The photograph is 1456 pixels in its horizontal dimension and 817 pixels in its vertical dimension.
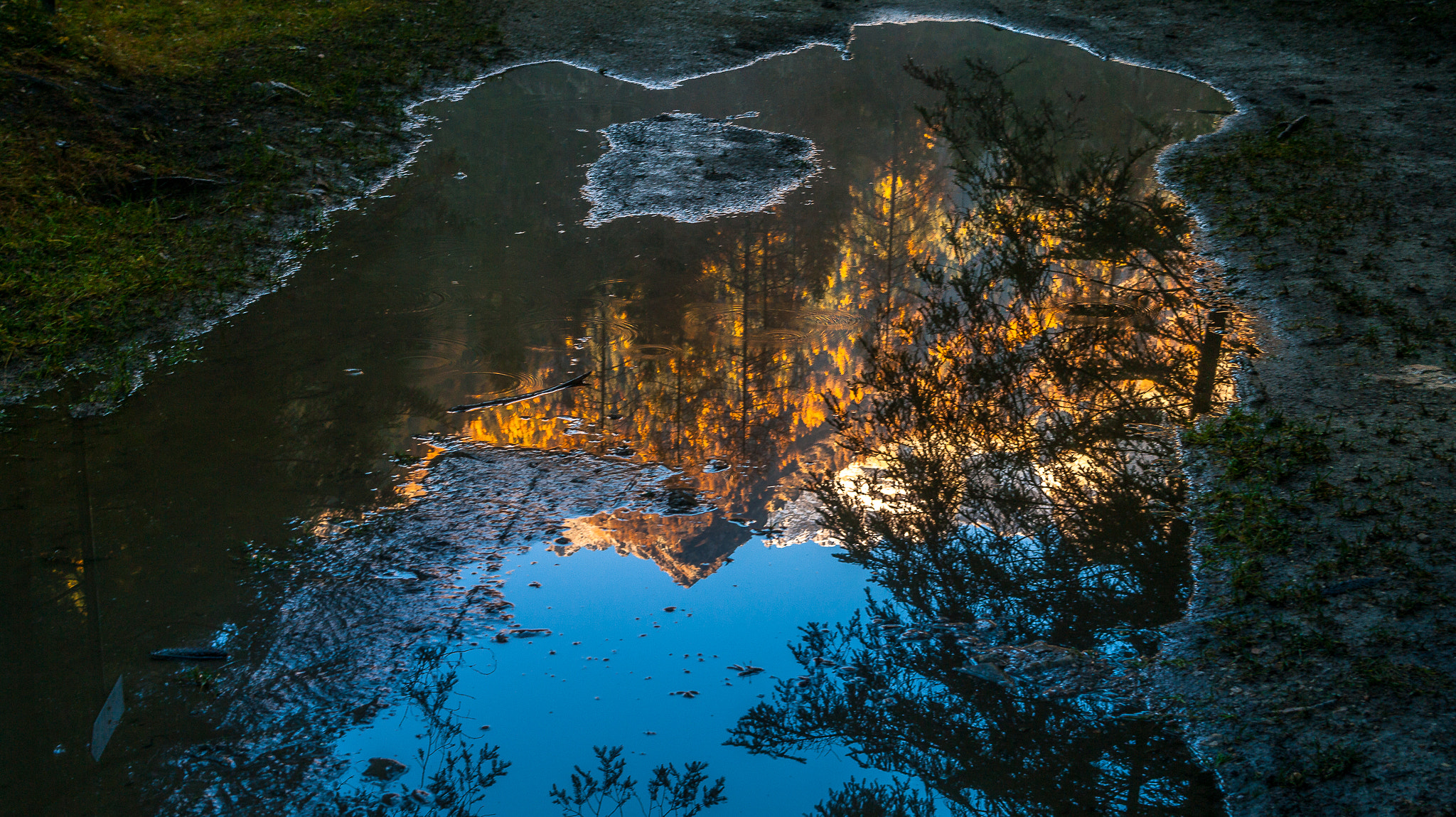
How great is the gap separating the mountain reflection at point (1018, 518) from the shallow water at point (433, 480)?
54mm

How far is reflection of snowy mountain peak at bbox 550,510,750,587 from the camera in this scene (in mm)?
3363

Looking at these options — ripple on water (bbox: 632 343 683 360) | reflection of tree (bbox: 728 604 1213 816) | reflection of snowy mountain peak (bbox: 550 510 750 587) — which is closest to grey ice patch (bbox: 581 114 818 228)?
ripple on water (bbox: 632 343 683 360)

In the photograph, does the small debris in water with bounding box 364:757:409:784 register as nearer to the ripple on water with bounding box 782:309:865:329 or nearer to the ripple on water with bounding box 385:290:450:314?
the ripple on water with bounding box 385:290:450:314

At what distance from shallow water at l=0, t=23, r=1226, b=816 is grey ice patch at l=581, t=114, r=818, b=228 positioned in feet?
0.62

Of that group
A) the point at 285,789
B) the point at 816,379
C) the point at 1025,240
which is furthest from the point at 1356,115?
the point at 285,789

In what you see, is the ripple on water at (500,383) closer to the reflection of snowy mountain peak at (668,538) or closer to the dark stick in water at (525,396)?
the dark stick in water at (525,396)

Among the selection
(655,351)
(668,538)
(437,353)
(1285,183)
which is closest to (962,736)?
(668,538)

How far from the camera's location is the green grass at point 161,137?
16.2 feet

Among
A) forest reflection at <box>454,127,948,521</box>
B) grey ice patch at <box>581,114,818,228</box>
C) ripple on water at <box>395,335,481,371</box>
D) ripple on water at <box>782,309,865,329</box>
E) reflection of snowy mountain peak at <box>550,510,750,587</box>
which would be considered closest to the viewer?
reflection of snowy mountain peak at <box>550,510,750,587</box>

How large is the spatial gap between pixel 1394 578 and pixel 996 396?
1776 mm

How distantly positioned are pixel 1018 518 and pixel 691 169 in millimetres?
4433

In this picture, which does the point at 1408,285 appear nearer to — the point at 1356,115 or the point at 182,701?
the point at 1356,115

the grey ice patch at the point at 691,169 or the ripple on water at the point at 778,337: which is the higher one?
the grey ice patch at the point at 691,169

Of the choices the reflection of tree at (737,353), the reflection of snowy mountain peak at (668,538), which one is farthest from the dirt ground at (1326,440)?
the reflection of tree at (737,353)
